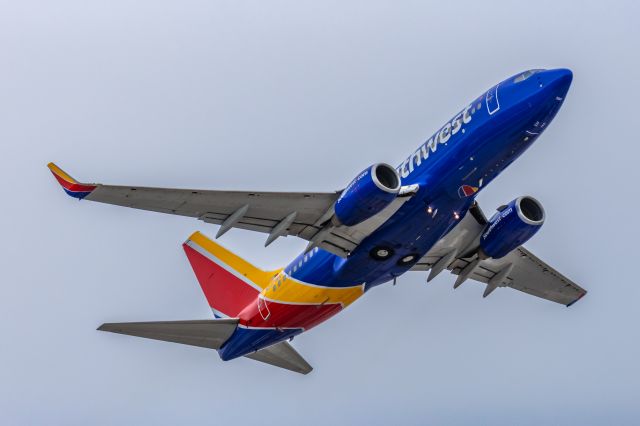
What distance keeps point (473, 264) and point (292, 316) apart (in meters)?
7.59

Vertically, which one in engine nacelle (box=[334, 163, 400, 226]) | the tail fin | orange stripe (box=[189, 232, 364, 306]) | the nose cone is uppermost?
the nose cone

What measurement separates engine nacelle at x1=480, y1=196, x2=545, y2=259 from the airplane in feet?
0.14

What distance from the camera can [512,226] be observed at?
3444cm

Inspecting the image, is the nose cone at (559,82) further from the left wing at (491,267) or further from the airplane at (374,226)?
the left wing at (491,267)

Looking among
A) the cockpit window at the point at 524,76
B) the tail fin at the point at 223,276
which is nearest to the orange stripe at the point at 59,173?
the tail fin at the point at 223,276

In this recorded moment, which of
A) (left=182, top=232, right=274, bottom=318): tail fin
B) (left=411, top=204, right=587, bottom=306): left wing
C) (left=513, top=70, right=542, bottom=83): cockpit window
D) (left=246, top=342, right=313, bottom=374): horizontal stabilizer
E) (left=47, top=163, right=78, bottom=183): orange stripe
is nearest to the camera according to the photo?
(left=47, top=163, right=78, bottom=183): orange stripe

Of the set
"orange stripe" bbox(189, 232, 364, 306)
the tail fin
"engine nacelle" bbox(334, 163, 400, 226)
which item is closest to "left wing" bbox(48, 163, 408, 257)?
"engine nacelle" bbox(334, 163, 400, 226)

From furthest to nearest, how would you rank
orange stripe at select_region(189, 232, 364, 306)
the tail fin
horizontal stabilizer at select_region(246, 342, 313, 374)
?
horizontal stabilizer at select_region(246, 342, 313, 374)
the tail fin
orange stripe at select_region(189, 232, 364, 306)

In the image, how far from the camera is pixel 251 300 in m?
38.5

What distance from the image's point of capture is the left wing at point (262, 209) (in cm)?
3044

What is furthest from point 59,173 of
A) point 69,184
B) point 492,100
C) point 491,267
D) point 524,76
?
point 491,267

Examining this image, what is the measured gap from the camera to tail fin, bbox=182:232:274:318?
128ft

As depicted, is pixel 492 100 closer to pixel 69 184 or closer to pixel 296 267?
pixel 296 267

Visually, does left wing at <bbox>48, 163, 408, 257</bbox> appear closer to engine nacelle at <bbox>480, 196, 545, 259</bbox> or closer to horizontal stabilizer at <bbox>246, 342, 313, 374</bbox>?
engine nacelle at <bbox>480, 196, 545, 259</bbox>
